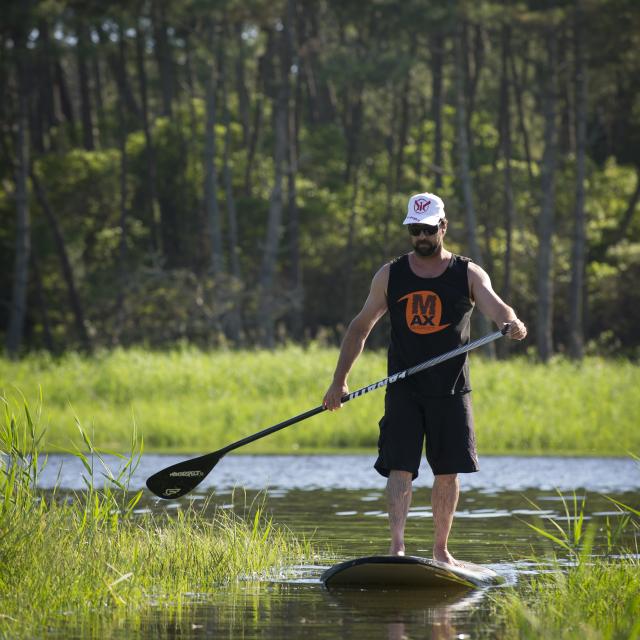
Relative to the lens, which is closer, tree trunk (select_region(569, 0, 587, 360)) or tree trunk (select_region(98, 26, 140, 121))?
tree trunk (select_region(569, 0, 587, 360))

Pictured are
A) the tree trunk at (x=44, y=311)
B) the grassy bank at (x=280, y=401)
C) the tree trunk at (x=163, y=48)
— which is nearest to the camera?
the grassy bank at (x=280, y=401)

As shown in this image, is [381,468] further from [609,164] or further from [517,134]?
[517,134]

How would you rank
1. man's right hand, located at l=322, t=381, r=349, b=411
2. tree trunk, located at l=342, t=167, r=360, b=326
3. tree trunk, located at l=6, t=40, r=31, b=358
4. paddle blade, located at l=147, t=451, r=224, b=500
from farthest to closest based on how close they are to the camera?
tree trunk, located at l=342, t=167, r=360, b=326
tree trunk, located at l=6, t=40, r=31, b=358
paddle blade, located at l=147, t=451, r=224, b=500
man's right hand, located at l=322, t=381, r=349, b=411

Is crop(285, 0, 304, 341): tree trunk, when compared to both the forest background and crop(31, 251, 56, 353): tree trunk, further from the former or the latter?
crop(31, 251, 56, 353): tree trunk

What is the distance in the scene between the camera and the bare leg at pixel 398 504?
8.05 m

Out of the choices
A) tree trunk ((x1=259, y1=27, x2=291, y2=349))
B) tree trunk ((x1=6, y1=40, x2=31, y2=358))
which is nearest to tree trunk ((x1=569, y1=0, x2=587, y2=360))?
tree trunk ((x1=259, y1=27, x2=291, y2=349))

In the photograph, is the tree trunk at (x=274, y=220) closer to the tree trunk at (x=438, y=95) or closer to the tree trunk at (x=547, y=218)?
the tree trunk at (x=438, y=95)

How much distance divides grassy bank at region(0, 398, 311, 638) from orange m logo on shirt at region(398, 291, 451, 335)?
163cm

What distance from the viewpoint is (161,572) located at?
314 inches

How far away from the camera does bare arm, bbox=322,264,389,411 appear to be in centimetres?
823

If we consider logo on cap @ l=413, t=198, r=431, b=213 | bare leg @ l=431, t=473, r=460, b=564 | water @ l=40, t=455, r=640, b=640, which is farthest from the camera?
bare leg @ l=431, t=473, r=460, b=564

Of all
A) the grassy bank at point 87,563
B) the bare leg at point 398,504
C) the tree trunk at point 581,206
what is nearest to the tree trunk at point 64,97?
the tree trunk at point 581,206

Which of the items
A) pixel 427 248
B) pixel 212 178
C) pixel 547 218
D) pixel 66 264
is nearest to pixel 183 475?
pixel 427 248

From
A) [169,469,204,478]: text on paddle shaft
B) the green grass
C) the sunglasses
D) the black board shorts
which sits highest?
the sunglasses
